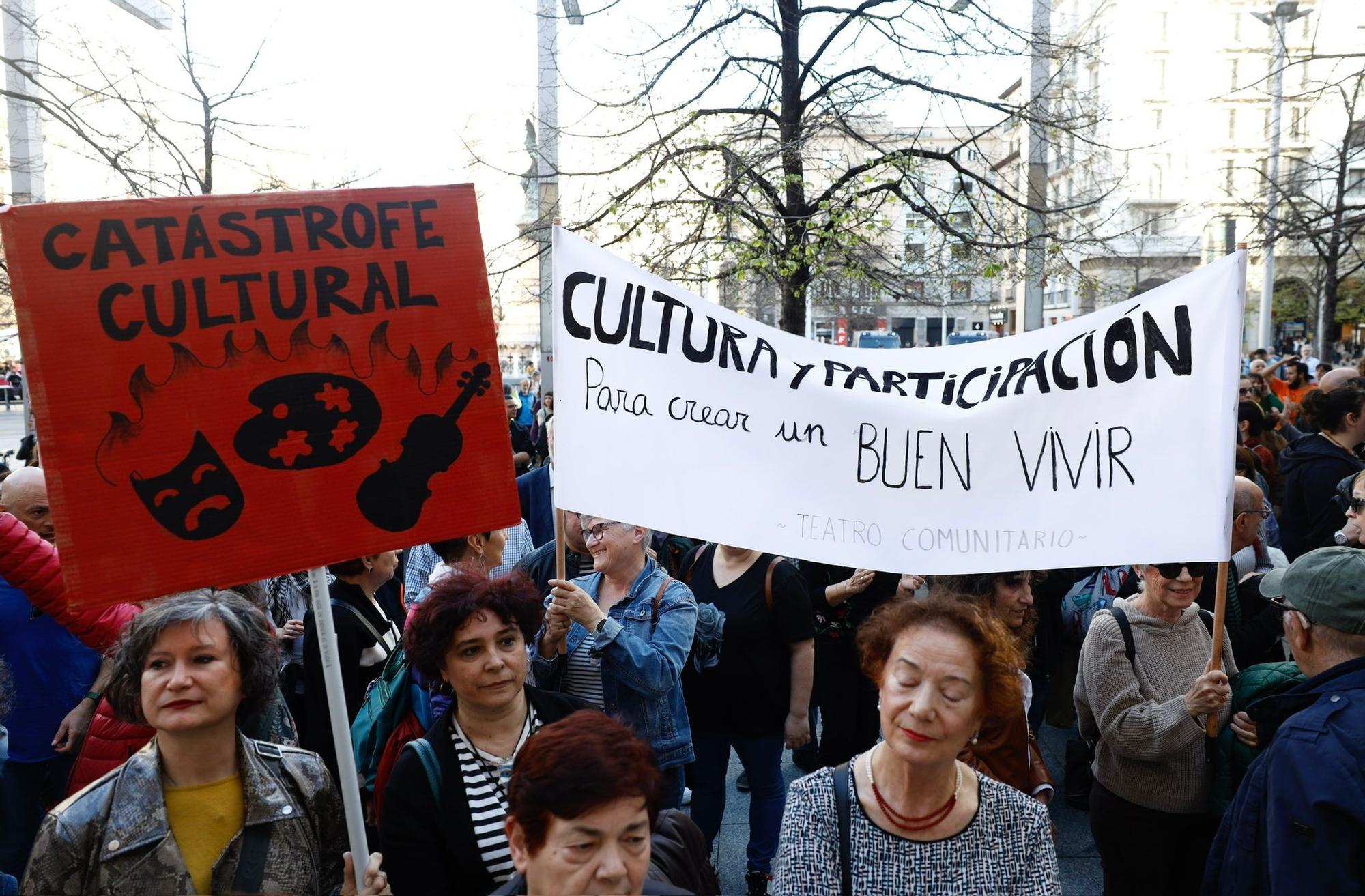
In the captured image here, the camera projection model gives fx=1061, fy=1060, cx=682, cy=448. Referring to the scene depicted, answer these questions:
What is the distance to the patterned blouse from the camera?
94.3 inches

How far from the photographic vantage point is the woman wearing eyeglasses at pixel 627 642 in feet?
12.3

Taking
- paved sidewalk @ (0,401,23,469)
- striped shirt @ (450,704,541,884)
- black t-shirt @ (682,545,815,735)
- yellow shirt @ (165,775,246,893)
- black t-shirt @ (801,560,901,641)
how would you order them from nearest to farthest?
yellow shirt @ (165,775,246,893) → striped shirt @ (450,704,541,884) → black t-shirt @ (682,545,815,735) → black t-shirt @ (801,560,901,641) → paved sidewalk @ (0,401,23,469)

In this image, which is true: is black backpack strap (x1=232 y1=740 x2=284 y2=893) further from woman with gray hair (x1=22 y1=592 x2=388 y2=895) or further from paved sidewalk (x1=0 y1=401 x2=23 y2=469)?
paved sidewalk (x1=0 y1=401 x2=23 y2=469)

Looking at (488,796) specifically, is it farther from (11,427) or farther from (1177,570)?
(11,427)

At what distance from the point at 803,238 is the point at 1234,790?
8216 mm

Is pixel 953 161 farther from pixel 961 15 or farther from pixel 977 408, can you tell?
pixel 977 408

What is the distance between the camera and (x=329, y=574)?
431cm

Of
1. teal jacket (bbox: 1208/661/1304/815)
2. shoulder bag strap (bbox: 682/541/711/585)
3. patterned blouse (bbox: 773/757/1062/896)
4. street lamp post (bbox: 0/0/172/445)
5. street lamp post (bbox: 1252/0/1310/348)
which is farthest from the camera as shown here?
street lamp post (bbox: 1252/0/1310/348)

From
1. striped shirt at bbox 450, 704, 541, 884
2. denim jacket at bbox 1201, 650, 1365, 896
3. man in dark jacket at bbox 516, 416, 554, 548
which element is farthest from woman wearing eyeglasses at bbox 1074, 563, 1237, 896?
man in dark jacket at bbox 516, 416, 554, 548

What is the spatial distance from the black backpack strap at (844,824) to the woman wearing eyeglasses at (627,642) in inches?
51.8

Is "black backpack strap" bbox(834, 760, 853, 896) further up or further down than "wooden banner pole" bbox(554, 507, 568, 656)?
further down

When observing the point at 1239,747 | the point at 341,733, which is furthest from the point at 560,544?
the point at 1239,747

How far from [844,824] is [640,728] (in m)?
1.62

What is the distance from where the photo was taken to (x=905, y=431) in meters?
3.53
